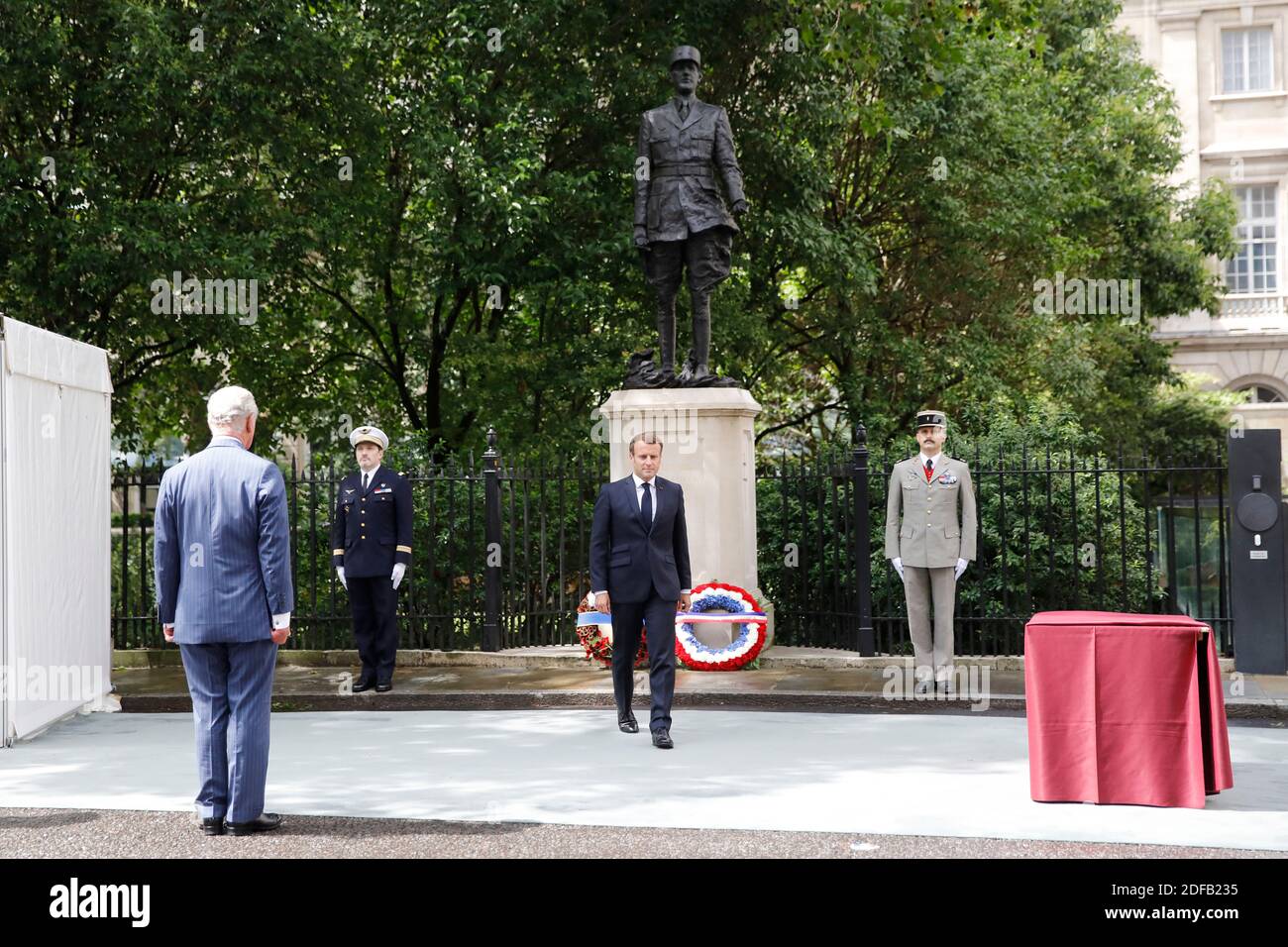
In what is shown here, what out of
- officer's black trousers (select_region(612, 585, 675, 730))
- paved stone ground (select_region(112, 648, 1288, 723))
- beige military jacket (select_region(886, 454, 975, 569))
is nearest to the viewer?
officer's black trousers (select_region(612, 585, 675, 730))

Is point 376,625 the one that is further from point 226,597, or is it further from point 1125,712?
point 1125,712

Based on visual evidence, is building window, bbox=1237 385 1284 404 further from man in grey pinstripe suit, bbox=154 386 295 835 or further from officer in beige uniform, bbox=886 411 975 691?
man in grey pinstripe suit, bbox=154 386 295 835

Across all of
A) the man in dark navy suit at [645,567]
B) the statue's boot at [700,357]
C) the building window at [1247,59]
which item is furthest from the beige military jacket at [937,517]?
the building window at [1247,59]

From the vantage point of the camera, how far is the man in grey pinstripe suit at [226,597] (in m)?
6.20

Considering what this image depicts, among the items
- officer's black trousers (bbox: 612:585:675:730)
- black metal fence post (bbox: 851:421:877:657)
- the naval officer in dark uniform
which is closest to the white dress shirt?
officer's black trousers (bbox: 612:585:675:730)

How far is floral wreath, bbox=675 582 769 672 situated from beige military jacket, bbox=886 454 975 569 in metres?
1.64

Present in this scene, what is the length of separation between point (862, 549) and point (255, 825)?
7.05 m

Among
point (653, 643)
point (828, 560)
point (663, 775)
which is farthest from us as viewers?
point (828, 560)

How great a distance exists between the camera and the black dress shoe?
6121mm

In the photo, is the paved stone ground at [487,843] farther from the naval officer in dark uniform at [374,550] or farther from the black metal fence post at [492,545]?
the black metal fence post at [492,545]

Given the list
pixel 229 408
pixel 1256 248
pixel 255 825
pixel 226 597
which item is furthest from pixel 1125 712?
pixel 1256 248

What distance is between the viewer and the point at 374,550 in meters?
10.9

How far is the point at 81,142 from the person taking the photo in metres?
14.3

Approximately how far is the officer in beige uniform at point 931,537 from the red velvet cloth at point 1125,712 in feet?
11.9
